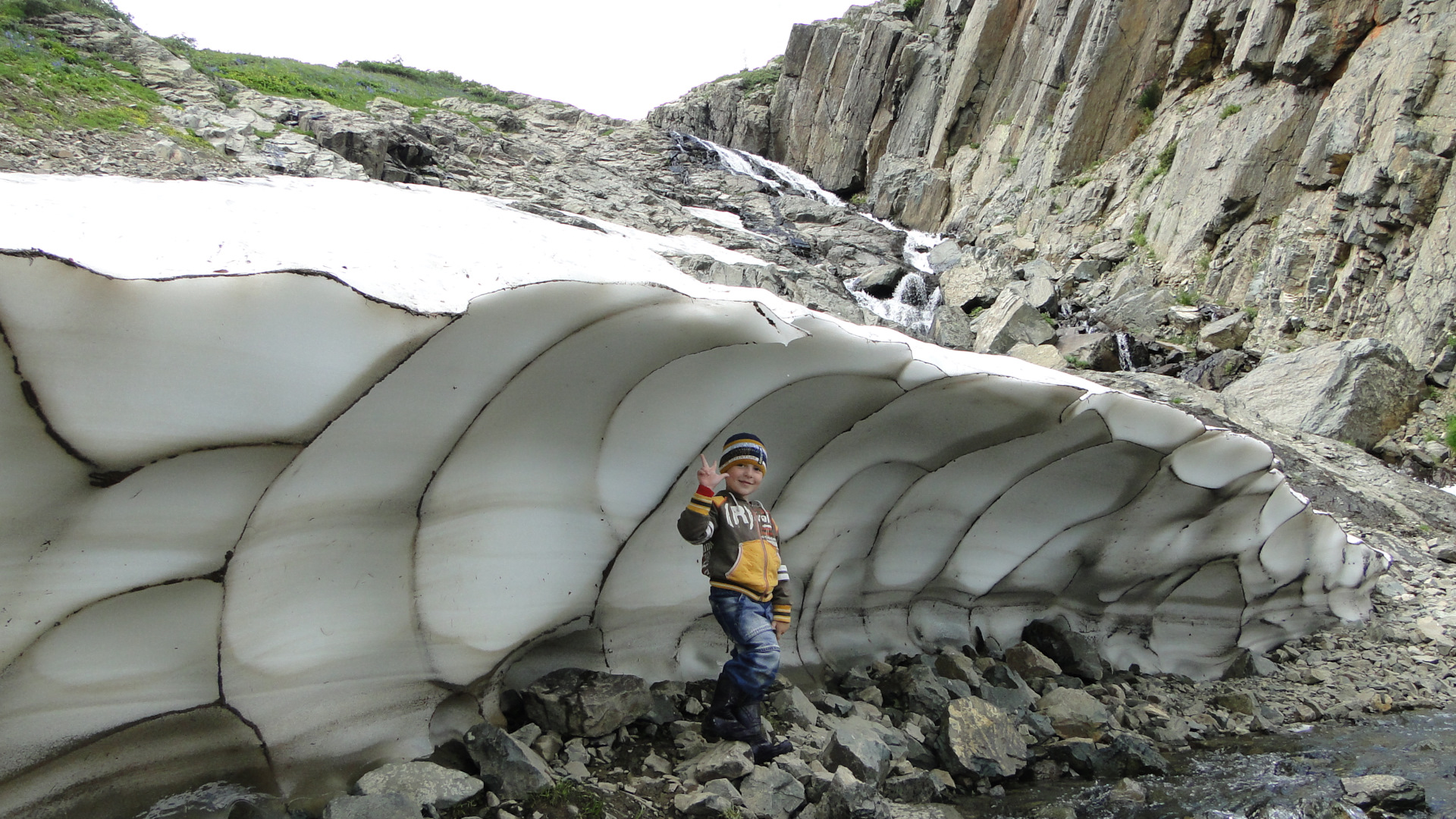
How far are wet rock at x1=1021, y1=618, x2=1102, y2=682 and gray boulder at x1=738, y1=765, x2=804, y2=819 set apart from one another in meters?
2.59

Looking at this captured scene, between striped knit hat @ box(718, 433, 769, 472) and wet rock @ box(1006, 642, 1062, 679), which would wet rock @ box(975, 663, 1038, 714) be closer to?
wet rock @ box(1006, 642, 1062, 679)

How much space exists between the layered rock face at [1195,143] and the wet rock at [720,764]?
436 inches

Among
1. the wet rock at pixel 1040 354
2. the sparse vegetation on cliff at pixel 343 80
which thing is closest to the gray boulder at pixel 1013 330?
the wet rock at pixel 1040 354

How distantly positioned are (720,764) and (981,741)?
4.22 feet

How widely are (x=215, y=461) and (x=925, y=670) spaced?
3246 mm

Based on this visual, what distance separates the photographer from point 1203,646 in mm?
5492

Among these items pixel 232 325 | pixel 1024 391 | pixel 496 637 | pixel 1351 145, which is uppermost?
pixel 1351 145

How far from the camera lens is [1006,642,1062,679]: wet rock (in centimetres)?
462

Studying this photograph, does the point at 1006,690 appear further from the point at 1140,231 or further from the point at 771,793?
the point at 1140,231

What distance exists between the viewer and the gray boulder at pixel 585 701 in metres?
3.10

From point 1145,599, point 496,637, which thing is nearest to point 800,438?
point 496,637

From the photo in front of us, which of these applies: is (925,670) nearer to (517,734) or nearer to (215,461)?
(517,734)

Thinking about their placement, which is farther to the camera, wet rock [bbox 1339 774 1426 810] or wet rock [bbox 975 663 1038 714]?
wet rock [bbox 975 663 1038 714]

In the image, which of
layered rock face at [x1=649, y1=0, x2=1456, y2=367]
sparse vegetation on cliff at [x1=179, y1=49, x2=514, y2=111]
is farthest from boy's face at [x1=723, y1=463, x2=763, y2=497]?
sparse vegetation on cliff at [x1=179, y1=49, x2=514, y2=111]
